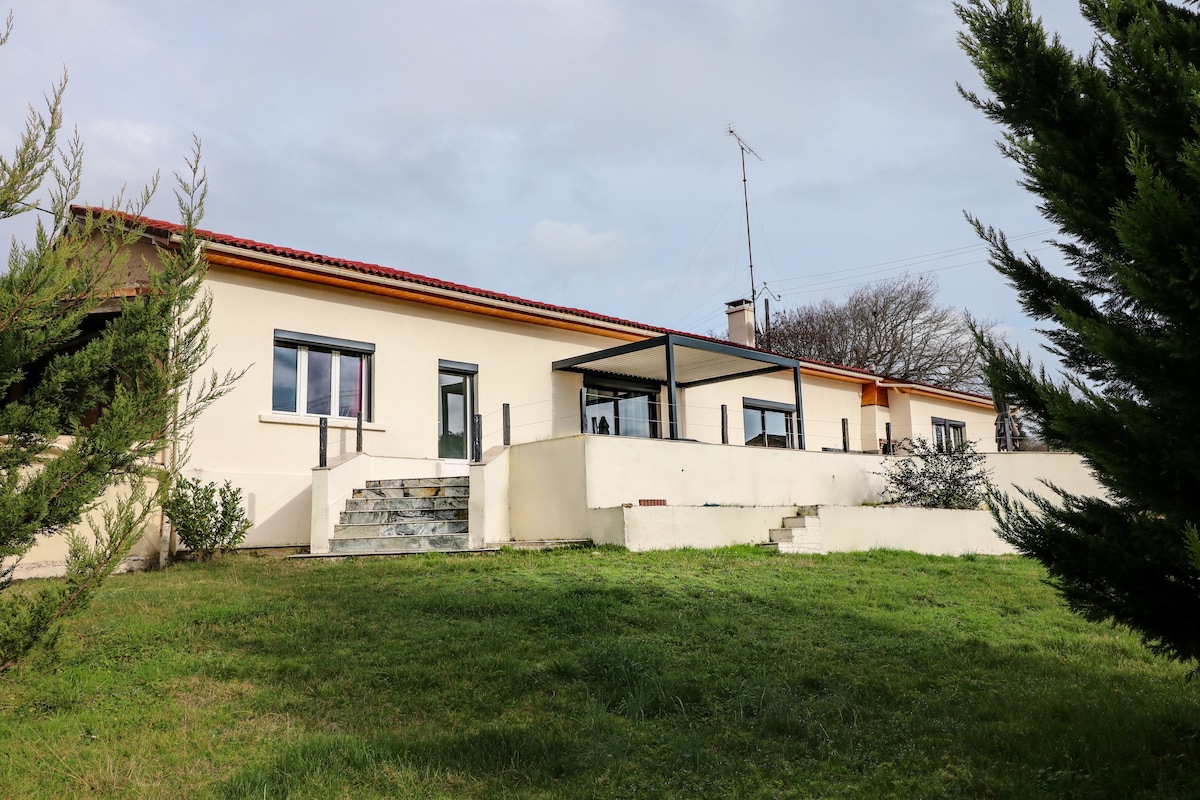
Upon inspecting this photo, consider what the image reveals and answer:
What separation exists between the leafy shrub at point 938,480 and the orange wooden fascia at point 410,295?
583cm

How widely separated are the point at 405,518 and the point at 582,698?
7154mm

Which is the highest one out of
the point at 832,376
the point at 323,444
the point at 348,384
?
the point at 832,376

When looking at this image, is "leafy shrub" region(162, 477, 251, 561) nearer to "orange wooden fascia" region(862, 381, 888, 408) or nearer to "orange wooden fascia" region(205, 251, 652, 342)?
"orange wooden fascia" region(205, 251, 652, 342)

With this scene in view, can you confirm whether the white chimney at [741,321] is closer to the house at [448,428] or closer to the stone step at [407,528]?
the house at [448,428]

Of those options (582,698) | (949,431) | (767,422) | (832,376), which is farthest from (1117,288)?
(949,431)

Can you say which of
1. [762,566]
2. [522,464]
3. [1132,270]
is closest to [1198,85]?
[1132,270]

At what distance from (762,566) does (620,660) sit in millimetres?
4946

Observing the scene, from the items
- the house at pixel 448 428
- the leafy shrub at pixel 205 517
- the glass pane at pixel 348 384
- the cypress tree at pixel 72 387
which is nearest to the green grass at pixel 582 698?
the cypress tree at pixel 72 387

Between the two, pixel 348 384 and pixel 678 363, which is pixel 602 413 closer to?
pixel 678 363

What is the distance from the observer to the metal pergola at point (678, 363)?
14961 millimetres

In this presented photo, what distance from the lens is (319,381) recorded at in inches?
527

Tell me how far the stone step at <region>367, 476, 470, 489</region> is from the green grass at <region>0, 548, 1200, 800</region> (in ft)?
14.1

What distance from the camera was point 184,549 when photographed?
11.3 m

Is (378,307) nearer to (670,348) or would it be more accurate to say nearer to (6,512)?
(670,348)
